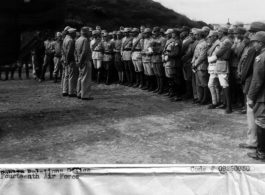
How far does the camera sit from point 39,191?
212 cm

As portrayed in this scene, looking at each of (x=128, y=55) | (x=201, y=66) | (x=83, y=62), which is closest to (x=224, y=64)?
(x=201, y=66)

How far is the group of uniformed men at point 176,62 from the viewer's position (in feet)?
24.6

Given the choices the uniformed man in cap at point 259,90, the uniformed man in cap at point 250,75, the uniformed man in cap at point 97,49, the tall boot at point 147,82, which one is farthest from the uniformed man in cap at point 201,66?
the uniformed man in cap at point 97,49

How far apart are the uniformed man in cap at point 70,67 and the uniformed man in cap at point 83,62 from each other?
218mm

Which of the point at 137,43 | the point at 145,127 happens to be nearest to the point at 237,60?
the point at 145,127

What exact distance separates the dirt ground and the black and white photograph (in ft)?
0.05

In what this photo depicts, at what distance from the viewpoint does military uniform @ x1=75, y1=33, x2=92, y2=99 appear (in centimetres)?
905

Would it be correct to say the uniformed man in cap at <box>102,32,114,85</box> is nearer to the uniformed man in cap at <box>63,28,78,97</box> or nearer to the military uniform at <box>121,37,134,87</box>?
the military uniform at <box>121,37,134,87</box>

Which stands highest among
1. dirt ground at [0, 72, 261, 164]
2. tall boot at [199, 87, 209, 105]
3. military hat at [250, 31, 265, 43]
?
military hat at [250, 31, 265, 43]

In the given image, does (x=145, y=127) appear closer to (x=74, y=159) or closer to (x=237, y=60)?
(x=74, y=159)

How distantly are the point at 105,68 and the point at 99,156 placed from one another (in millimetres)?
7567

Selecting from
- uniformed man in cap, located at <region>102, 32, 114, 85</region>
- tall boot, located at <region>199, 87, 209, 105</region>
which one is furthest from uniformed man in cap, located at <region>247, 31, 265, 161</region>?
uniformed man in cap, located at <region>102, 32, 114, 85</region>

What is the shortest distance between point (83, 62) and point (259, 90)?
5393 millimetres

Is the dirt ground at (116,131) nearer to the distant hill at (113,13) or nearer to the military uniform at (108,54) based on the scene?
the military uniform at (108,54)
